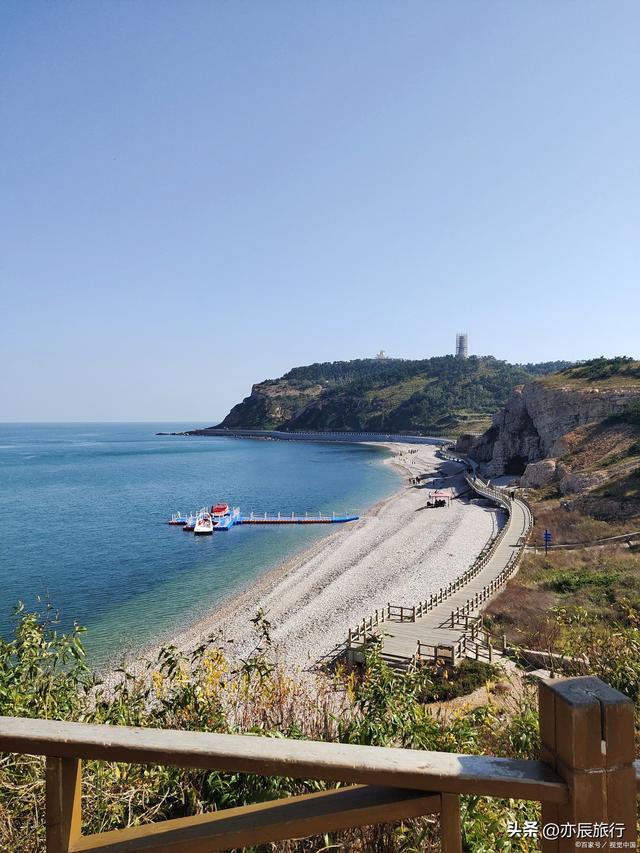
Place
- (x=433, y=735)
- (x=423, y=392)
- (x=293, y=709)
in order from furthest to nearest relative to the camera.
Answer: (x=423, y=392) → (x=293, y=709) → (x=433, y=735)

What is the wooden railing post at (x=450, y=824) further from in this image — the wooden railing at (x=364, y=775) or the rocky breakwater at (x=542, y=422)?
the rocky breakwater at (x=542, y=422)

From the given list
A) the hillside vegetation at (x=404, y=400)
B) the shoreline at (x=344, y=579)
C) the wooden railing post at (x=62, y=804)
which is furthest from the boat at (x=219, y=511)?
the hillside vegetation at (x=404, y=400)

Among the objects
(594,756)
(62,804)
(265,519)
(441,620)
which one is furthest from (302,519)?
(594,756)

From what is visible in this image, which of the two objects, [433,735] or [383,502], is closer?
[433,735]

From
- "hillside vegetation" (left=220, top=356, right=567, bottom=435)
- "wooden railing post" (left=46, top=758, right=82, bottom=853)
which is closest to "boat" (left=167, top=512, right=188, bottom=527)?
"wooden railing post" (left=46, top=758, right=82, bottom=853)

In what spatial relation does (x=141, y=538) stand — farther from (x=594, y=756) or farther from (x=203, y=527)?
(x=594, y=756)

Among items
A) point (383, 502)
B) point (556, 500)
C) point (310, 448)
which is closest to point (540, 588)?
point (556, 500)

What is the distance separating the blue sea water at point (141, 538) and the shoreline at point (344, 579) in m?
1.48

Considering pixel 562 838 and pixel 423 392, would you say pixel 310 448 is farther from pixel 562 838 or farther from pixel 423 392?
pixel 562 838

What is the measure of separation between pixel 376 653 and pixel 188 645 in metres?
16.1

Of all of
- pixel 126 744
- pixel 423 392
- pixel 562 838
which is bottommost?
pixel 562 838

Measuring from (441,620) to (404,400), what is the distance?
433 feet

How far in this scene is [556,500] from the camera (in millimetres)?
37188

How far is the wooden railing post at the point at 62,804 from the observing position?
1.51m
